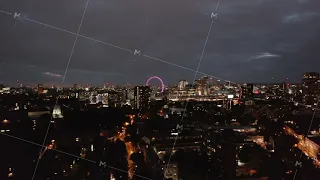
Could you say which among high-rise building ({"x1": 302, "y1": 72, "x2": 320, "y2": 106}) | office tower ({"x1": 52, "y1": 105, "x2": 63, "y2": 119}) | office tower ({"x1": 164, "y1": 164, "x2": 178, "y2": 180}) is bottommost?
office tower ({"x1": 52, "y1": 105, "x2": 63, "y2": 119})

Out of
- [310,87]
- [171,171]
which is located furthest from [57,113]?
[310,87]

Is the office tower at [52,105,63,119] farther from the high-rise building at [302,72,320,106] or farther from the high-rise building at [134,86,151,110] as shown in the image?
the high-rise building at [302,72,320,106]

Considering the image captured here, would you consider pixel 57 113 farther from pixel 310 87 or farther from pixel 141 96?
pixel 310 87

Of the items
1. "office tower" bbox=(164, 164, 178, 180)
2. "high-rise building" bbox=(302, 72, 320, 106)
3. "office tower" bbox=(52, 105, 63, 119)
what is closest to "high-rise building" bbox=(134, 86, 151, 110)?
"office tower" bbox=(52, 105, 63, 119)

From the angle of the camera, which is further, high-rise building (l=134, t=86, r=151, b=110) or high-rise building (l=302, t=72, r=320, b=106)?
high-rise building (l=134, t=86, r=151, b=110)

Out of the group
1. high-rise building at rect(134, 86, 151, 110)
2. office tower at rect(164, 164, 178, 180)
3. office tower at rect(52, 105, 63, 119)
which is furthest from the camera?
high-rise building at rect(134, 86, 151, 110)

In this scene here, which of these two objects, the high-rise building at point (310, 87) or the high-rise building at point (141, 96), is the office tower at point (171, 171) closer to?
the high-rise building at point (310, 87)
